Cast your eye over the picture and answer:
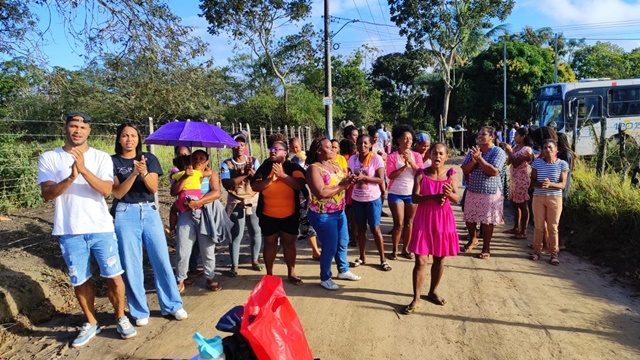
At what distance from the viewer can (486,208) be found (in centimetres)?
540

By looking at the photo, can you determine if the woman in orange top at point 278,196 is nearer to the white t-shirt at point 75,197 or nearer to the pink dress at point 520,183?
the white t-shirt at point 75,197

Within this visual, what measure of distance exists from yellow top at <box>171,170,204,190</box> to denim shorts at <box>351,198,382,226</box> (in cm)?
189

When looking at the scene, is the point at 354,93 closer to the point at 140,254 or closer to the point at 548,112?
the point at 548,112

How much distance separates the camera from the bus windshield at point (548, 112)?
15422 millimetres

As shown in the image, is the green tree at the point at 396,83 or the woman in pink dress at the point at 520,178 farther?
the green tree at the point at 396,83

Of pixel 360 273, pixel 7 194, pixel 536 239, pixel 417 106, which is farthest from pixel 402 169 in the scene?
pixel 417 106

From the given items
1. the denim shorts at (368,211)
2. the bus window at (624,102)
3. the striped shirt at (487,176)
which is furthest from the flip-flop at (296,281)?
the bus window at (624,102)

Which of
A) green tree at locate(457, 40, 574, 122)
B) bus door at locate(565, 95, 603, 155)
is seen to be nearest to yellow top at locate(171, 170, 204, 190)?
bus door at locate(565, 95, 603, 155)

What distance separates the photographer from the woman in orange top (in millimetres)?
4195

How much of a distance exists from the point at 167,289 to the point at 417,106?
30561mm

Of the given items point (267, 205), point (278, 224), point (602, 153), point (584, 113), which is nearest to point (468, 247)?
point (278, 224)

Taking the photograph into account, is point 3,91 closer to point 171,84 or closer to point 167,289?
point 171,84

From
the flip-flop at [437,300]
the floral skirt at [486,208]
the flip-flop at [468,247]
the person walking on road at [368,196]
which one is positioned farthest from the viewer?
the flip-flop at [468,247]

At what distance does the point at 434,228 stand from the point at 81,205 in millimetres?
3007
